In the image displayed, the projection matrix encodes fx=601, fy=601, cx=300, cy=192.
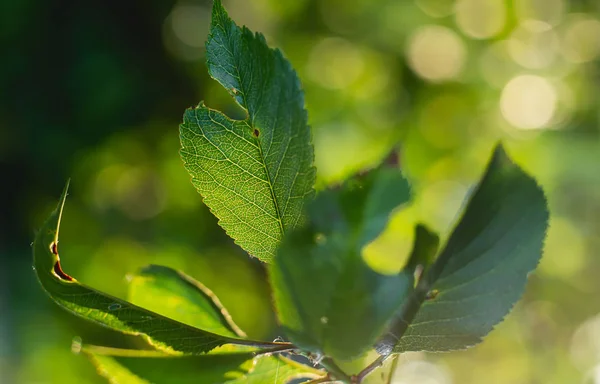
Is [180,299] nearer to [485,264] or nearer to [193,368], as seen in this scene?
[193,368]

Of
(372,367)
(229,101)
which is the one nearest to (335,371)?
(372,367)

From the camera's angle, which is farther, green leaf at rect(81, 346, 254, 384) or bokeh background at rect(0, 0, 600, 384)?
bokeh background at rect(0, 0, 600, 384)

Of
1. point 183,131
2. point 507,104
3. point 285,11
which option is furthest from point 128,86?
point 183,131

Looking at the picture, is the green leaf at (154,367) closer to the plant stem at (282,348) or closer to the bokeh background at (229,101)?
the plant stem at (282,348)

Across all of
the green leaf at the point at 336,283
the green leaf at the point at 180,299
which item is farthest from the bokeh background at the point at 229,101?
the green leaf at the point at 336,283

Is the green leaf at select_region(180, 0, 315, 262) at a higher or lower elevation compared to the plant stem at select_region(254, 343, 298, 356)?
higher

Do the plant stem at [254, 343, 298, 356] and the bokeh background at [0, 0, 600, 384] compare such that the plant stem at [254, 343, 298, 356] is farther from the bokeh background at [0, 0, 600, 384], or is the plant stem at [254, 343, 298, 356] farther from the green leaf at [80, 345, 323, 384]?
the bokeh background at [0, 0, 600, 384]

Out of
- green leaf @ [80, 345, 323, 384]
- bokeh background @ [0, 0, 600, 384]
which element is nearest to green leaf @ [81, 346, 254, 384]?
green leaf @ [80, 345, 323, 384]

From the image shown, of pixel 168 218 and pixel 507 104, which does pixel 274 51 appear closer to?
pixel 168 218

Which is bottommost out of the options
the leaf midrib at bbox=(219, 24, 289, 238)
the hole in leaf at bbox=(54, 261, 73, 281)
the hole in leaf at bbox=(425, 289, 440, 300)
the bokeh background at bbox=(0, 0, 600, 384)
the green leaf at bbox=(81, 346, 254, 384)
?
the bokeh background at bbox=(0, 0, 600, 384)
